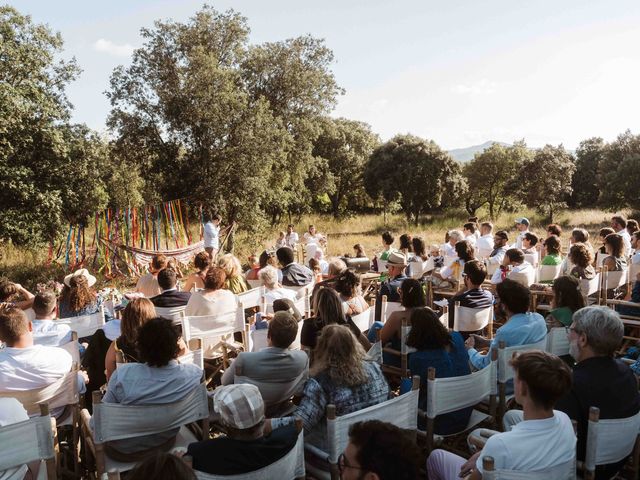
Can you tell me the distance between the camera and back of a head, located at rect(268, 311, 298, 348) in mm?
3441

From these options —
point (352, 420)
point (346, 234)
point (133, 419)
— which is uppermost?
point (352, 420)

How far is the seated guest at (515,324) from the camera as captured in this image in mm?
3924

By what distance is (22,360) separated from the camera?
11.0ft

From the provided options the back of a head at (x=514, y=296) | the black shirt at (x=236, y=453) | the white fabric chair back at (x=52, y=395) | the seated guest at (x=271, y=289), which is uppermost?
the back of a head at (x=514, y=296)

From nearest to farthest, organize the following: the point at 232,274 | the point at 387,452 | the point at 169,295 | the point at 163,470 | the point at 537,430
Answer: the point at 163,470 < the point at 387,452 < the point at 537,430 < the point at 169,295 < the point at 232,274

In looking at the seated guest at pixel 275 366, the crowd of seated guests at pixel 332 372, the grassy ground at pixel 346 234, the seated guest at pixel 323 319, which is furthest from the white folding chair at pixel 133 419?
the grassy ground at pixel 346 234

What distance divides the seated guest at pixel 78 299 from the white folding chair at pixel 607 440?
488 centimetres

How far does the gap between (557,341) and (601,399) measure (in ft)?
3.87

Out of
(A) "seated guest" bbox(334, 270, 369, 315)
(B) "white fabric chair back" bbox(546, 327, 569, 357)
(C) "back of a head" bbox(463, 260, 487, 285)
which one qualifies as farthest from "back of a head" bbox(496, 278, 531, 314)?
(A) "seated guest" bbox(334, 270, 369, 315)

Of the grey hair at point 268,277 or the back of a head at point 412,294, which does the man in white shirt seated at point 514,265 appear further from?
the grey hair at point 268,277

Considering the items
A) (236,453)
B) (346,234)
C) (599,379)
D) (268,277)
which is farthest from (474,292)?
(346,234)

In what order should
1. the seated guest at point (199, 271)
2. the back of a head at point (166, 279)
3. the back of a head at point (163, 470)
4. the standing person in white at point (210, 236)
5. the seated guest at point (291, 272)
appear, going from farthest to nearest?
1. the standing person in white at point (210, 236)
2. the seated guest at point (291, 272)
3. the seated guest at point (199, 271)
4. the back of a head at point (166, 279)
5. the back of a head at point (163, 470)

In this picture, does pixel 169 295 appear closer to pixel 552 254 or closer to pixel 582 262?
pixel 582 262

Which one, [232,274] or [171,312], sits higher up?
[232,274]
